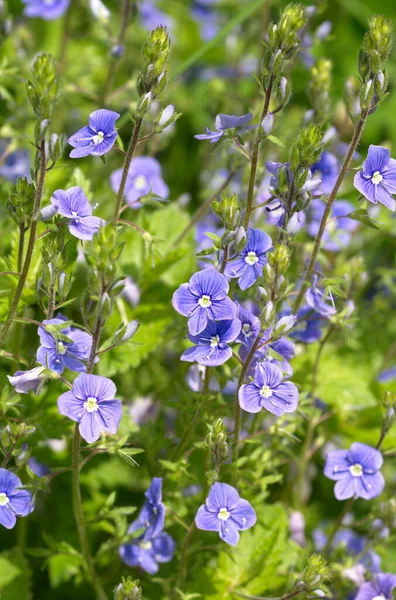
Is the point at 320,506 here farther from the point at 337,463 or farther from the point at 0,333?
the point at 0,333

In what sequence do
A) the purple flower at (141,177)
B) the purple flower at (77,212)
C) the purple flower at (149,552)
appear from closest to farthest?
the purple flower at (77,212)
the purple flower at (149,552)
the purple flower at (141,177)

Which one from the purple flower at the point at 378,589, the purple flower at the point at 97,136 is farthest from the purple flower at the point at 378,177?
the purple flower at the point at 378,589

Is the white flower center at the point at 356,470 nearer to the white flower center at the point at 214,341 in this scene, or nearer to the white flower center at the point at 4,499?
the white flower center at the point at 214,341

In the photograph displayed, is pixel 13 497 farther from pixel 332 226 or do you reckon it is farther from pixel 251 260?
pixel 332 226

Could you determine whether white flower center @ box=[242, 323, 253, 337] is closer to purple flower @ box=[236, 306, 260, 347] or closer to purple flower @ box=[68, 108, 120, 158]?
purple flower @ box=[236, 306, 260, 347]

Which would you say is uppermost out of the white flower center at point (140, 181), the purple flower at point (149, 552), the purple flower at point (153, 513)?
the white flower center at point (140, 181)

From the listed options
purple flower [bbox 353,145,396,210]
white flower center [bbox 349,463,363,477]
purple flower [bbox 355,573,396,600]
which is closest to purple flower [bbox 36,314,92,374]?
purple flower [bbox 353,145,396,210]
